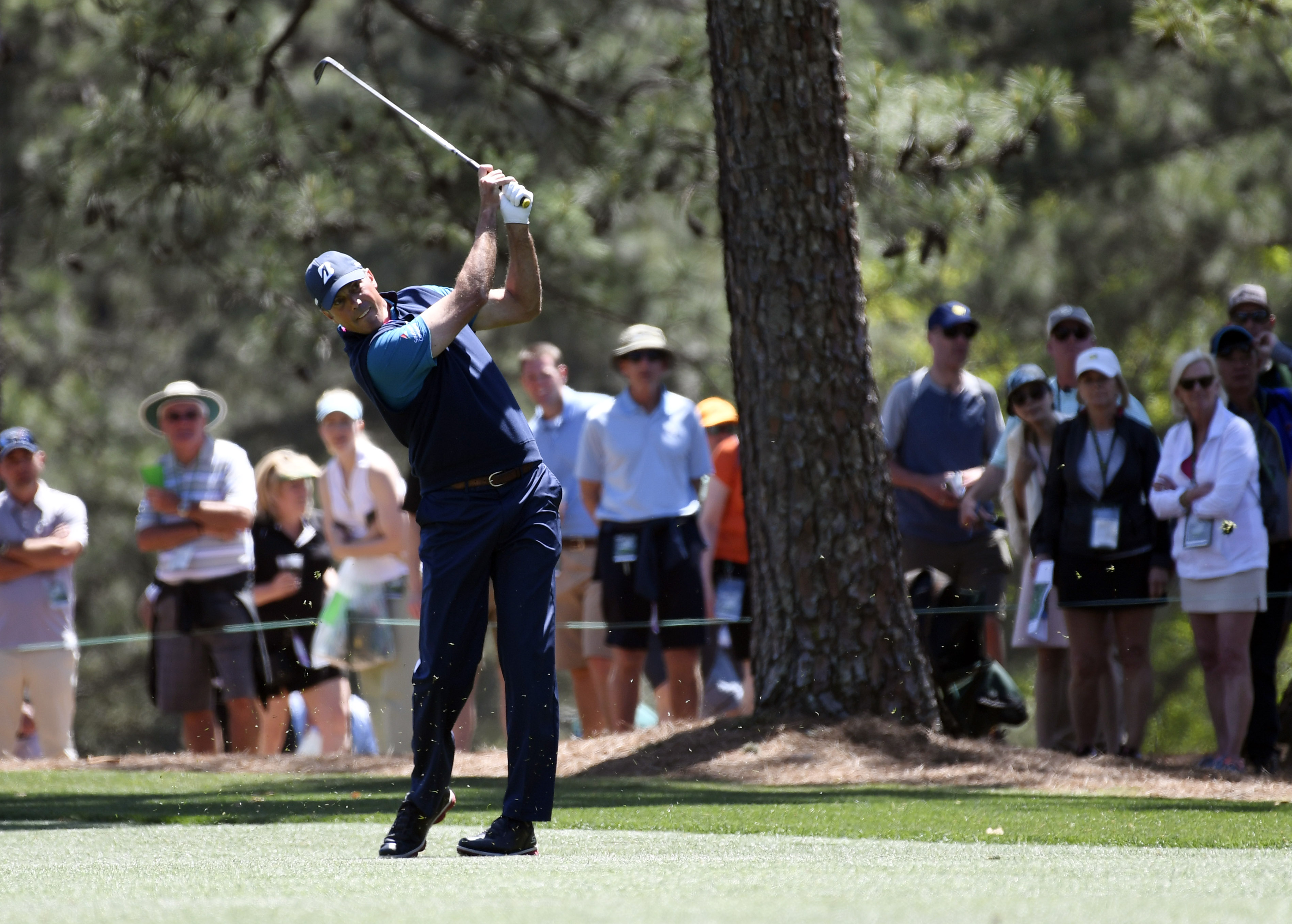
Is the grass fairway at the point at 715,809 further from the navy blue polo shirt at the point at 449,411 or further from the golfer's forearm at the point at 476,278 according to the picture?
the golfer's forearm at the point at 476,278

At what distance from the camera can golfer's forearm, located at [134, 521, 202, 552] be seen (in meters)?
10.2

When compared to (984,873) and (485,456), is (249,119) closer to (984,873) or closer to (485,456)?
(485,456)

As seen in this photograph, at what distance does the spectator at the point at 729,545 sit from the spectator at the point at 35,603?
350 cm

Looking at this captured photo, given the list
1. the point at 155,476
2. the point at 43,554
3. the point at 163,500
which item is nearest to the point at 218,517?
the point at 163,500

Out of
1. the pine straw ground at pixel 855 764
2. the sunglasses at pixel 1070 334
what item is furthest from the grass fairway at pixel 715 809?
the sunglasses at pixel 1070 334

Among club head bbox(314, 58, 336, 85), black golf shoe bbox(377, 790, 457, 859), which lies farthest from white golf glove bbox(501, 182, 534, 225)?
black golf shoe bbox(377, 790, 457, 859)

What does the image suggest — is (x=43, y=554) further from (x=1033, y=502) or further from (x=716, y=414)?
(x=1033, y=502)

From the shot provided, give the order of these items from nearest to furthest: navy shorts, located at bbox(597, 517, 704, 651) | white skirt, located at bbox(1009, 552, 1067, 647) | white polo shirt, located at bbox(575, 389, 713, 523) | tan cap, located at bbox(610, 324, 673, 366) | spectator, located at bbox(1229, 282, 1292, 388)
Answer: white skirt, located at bbox(1009, 552, 1067, 647) → spectator, located at bbox(1229, 282, 1292, 388) → navy shorts, located at bbox(597, 517, 704, 651) → white polo shirt, located at bbox(575, 389, 713, 523) → tan cap, located at bbox(610, 324, 673, 366)

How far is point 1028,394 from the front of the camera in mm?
9148

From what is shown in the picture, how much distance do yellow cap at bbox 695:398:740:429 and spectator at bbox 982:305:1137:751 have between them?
178 centimetres

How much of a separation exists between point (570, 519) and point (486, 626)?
465 centimetres

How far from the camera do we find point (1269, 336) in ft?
30.6

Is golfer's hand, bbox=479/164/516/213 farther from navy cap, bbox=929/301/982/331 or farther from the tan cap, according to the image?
navy cap, bbox=929/301/982/331

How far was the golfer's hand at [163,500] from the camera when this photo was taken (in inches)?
404
